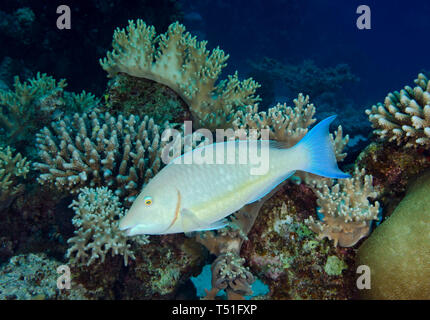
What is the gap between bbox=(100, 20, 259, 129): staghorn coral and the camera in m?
4.45

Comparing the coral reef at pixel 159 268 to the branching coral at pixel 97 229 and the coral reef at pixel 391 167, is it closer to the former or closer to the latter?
the branching coral at pixel 97 229

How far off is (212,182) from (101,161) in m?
1.95

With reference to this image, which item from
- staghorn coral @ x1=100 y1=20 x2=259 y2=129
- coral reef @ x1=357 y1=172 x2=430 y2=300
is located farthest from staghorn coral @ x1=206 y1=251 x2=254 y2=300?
staghorn coral @ x1=100 y1=20 x2=259 y2=129

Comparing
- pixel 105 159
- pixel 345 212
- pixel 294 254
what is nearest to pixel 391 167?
pixel 345 212

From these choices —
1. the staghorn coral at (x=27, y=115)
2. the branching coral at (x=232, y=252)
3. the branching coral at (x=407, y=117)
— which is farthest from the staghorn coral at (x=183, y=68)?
the branching coral at (x=407, y=117)

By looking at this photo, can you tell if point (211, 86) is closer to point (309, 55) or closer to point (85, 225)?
point (85, 225)

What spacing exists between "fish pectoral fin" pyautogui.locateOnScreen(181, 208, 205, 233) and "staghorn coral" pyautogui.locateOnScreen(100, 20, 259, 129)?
2562 mm

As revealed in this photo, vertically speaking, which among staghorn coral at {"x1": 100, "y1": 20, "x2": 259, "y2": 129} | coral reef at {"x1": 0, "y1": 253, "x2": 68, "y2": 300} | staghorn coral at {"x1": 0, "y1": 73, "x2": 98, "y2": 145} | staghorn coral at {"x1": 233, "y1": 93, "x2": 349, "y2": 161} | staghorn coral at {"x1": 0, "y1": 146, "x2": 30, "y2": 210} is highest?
staghorn coral at {"x1": 100, "y1": 20, "x2": 259, "y2": 129}

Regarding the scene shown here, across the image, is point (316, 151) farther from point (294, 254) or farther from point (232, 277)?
point (232, 277)

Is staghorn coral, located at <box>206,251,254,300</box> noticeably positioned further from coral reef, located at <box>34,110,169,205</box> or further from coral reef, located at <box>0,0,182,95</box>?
coral reef, located at <box>0,0,182,95</box>

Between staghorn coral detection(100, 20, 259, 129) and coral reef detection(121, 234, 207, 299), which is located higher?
staghorn coral detection(100, 20, 259, 129)

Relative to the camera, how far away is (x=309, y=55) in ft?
126
